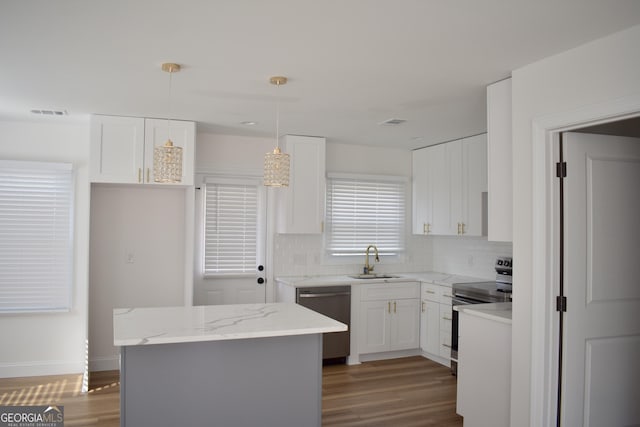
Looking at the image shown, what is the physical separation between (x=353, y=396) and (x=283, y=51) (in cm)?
307

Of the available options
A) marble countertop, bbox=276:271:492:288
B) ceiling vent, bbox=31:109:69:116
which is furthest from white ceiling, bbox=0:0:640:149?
marble countertop, bbox=276:271:492:288

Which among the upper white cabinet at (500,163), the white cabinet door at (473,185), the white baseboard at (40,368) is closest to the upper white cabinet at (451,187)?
the white cabinet door at (473,185)

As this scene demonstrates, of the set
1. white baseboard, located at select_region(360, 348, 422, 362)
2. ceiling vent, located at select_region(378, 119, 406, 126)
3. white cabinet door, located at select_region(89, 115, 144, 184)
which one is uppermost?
ceiling vent, located at select_region(378, 119, 406, 126)

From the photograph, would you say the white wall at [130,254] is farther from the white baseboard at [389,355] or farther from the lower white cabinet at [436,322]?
the lower white cabinet at [436,322]

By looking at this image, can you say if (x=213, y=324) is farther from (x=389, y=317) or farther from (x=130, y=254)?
(x=389, y=317)

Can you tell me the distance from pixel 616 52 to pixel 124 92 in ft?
10.8

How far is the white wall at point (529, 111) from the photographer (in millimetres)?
2742

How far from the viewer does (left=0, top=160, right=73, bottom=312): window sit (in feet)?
16.3

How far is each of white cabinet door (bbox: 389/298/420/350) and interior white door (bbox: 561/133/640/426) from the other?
278cm

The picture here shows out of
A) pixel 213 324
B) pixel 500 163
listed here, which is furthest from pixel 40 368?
pixel 500 163

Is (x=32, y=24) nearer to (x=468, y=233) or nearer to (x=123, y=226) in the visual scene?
(x=123, y=226)

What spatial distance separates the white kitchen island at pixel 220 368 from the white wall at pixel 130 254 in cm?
202

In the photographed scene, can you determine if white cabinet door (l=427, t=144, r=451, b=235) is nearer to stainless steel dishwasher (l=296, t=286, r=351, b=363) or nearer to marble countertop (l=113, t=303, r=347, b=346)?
stainless steel dishwasher (l=296, t=286, r=351, b=363)

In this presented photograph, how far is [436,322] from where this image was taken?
5578 mm
